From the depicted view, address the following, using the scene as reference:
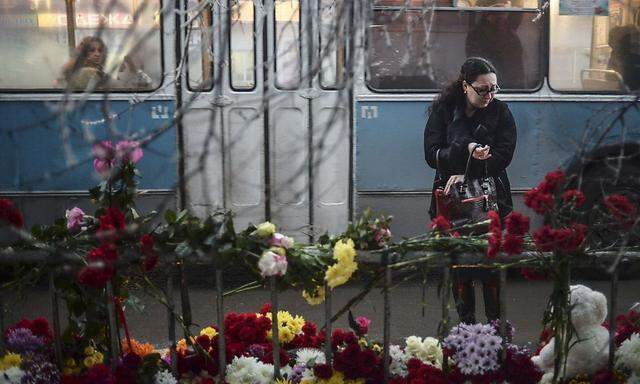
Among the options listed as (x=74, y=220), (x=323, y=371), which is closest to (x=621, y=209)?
(x=323, y=371)

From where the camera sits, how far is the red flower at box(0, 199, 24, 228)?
2986 mm

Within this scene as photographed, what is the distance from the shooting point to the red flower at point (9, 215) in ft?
9.80

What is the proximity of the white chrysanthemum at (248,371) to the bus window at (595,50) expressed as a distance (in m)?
4.95

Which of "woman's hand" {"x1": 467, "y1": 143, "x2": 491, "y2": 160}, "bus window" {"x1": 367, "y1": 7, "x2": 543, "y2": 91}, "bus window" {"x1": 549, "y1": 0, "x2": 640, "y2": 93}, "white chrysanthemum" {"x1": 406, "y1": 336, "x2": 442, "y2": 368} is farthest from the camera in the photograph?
"bus window" {"x1": 549, "y1": 0, "x2": 640, "y2": 93}

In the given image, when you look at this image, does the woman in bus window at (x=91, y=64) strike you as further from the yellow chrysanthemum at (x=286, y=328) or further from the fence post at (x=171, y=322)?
the yellow chrysanthemum at (x=286, y=328)

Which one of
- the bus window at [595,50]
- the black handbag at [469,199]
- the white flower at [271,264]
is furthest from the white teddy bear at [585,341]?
the bus window at [595,50]

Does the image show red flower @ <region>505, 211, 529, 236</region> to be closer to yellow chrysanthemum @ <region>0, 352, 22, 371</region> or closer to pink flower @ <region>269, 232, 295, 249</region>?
pink flower @ <region>269, 232, 295, 249</region>

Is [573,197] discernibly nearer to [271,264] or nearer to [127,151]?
[271,264]

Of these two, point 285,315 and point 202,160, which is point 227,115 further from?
point 202,160

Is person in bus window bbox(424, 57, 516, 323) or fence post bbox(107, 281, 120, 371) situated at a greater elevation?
person in bus window bbox(424, 57, 516, 323)

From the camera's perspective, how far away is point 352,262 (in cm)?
304

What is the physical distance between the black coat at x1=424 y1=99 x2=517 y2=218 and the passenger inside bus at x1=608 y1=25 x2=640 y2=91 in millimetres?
2205

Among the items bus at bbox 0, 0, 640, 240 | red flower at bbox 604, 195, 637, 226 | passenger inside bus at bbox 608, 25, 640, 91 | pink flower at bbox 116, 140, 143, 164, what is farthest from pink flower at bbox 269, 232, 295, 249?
passenger inside bus at bbox 608, 25, 640, 91

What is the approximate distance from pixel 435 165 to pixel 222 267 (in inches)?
130
